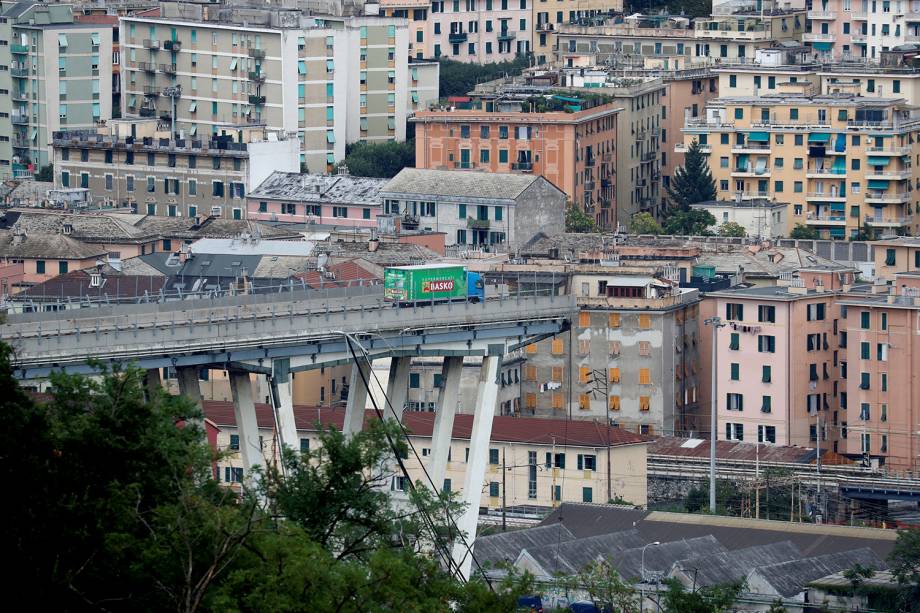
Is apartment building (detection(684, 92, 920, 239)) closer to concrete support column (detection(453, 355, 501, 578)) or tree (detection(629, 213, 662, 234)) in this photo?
tree (detection(629, 213, 662, 234))

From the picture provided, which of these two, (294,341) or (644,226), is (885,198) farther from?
(294,341)

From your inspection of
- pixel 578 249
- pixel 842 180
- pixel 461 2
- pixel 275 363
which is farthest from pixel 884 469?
pixel 461 2

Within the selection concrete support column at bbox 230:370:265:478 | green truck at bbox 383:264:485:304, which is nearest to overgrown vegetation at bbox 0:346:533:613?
concrete support column at bbox 230:370:265:478

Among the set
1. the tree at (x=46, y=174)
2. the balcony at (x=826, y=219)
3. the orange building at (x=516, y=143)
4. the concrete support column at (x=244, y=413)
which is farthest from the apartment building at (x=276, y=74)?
the concrete support column at (x=244, y=413)

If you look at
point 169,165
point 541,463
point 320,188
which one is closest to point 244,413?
point 541,463

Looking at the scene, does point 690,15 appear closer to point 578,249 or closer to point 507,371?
point 578,249

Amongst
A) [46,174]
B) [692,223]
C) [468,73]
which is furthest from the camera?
[468,73]

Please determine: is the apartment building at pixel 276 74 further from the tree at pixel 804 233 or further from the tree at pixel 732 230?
the tree at pixel 732 230
